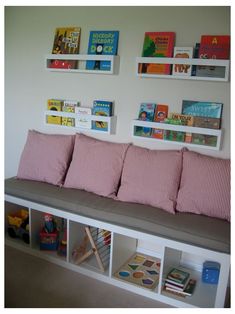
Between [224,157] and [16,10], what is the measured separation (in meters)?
2.34

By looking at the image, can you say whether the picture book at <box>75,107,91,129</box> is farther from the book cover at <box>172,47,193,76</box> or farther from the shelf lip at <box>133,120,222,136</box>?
the book cover at <box>172,47,193,76</box>

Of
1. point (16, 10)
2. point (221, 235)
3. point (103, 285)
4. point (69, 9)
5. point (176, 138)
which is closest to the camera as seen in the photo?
point (221, 235)

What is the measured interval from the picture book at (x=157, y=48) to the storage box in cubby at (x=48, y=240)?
1.49m

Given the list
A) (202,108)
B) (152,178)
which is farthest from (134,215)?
(202,108)

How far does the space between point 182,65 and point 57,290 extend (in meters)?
1.82

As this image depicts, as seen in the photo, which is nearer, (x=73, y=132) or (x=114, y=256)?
(x=114, y=256)

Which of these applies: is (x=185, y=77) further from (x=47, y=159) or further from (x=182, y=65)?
(x=47, y=159)

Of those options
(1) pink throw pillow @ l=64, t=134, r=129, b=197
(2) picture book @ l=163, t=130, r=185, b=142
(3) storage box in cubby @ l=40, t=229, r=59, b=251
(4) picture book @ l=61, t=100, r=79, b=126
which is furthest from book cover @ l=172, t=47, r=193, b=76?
(3) storage box in cubby @ l=40, t=229, r=59, b=251

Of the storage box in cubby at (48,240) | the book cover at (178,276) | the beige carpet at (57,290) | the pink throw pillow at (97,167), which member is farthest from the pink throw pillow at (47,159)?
the book cover at (178,276)

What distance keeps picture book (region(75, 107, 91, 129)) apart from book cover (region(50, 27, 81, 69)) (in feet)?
1.25

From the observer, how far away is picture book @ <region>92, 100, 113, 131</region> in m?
2.66

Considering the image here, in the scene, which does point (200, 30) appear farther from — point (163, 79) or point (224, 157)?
point (224, 157)

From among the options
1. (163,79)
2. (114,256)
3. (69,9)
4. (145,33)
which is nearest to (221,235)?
(114,256)

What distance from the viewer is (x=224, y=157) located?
7.60 ft
